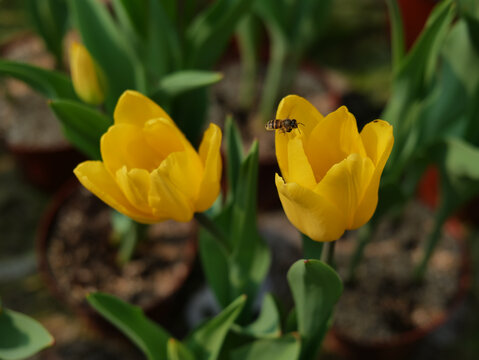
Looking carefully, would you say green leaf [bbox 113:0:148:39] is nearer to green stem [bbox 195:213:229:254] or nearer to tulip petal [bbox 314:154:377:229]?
green stem [bbox 195:213:229:254]

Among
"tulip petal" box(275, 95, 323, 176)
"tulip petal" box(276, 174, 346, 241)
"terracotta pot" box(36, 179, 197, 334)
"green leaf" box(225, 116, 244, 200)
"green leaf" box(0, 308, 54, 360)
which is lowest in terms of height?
"terracotta pot" box(36, 179, 197, 334)

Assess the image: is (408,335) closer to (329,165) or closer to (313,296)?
(313,296)

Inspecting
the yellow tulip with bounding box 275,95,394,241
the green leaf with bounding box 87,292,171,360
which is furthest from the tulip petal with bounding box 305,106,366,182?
the green leaf with bounding box 87,292,171,360

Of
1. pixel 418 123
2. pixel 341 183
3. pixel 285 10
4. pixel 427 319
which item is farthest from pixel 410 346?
pixel 341 183

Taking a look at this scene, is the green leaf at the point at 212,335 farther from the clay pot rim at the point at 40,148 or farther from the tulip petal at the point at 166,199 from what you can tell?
the clay pot rim at the point at 40,148

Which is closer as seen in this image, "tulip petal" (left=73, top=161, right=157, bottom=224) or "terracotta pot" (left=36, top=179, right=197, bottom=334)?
"tulip petal" (left=73, top=161, right=157, bottom=224)

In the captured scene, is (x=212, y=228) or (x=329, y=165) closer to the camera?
(x=329, y=165)

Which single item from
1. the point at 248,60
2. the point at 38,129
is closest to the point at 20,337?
the point at 38,129

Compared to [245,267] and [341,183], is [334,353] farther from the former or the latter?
[341,183]
